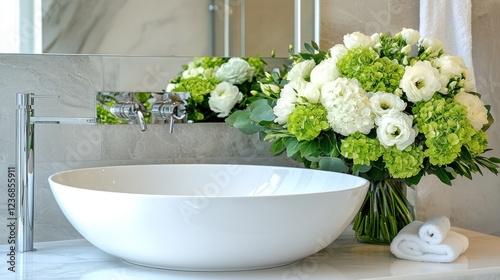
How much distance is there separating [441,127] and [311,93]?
0.27 metres

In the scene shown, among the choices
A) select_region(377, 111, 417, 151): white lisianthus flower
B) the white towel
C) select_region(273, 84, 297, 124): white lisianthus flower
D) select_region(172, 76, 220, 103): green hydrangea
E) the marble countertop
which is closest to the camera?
the marble countertop

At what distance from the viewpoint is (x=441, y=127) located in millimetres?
1491

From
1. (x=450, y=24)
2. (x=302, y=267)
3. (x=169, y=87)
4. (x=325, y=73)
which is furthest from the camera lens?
(x=450, y=24)

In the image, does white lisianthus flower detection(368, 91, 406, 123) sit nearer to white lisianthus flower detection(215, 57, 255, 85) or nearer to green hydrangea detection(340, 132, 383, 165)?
green hydrangea detection(340, 132, 383, 165)

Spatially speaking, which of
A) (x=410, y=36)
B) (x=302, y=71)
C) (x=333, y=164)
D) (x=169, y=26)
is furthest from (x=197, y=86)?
(x=410, y=36)

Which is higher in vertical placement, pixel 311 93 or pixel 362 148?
pixel 311 93

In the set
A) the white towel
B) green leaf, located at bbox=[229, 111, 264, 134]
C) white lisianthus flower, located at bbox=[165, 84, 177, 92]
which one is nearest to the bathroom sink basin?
green leaf, located at bbox=[229, 111, 264, 134]

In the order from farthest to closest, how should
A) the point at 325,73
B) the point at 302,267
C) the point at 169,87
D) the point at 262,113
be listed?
the point at 169,87 < the point at 262,113 < the point at 325,73 < the point at 302,267

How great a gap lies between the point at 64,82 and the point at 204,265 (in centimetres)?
61

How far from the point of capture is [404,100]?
5.13 feet

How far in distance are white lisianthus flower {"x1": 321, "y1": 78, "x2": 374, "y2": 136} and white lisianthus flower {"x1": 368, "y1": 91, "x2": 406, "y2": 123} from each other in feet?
0.04

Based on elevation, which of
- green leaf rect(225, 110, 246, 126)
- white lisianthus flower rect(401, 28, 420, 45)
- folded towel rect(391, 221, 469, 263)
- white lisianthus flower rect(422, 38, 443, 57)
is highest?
white lisianthus flower rect(401, 28, 420, 45)

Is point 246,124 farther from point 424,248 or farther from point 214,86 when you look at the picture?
point 424,248

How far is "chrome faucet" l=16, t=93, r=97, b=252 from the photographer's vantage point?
1549 mm
